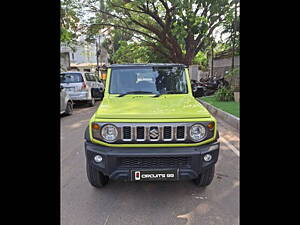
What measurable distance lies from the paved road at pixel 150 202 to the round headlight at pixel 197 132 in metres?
0.85

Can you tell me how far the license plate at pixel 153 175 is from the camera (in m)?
2.65

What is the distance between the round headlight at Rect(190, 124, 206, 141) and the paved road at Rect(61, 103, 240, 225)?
85 centimetres

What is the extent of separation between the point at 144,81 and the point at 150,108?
1072 millimetres

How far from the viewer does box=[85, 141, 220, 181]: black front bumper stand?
263 centimetres

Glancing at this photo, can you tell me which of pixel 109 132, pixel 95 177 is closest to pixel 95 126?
pixel 109 132

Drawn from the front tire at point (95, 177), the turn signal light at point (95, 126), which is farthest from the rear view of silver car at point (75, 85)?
the turn signal light at point (95, 126)

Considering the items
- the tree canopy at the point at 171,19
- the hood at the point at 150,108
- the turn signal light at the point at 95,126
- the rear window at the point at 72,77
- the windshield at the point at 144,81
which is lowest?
the turn signal light at the point at 95,126

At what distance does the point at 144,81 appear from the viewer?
3.93m

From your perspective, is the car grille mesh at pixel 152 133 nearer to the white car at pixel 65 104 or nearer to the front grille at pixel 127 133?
the front grille at pixel 127 133

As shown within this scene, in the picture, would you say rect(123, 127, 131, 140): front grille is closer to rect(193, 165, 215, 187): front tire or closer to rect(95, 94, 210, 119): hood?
rect(95, 94, 210, 119): hood

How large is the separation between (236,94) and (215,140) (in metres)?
8.26

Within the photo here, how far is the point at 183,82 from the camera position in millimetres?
4012
